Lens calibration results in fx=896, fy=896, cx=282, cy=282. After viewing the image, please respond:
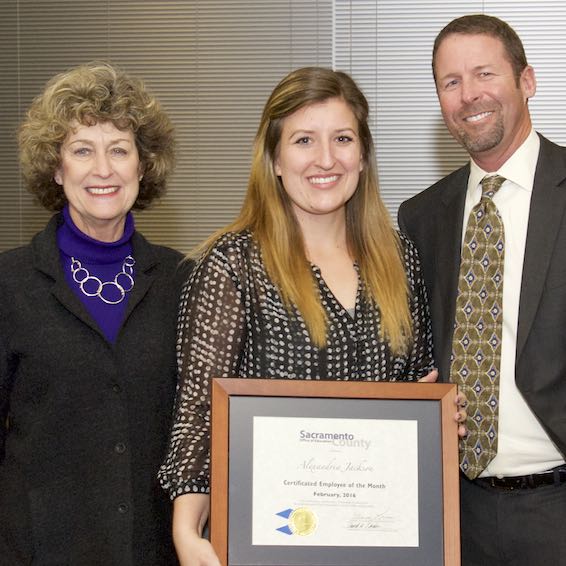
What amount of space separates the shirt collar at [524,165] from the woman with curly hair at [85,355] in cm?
95

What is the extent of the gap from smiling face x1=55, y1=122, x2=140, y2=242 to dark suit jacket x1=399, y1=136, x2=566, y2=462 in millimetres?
846

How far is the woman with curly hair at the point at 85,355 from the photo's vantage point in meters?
2.14

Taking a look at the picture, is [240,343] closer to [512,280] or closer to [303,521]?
[303,521]

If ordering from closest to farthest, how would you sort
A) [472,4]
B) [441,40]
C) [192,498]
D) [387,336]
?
[192,498] → [387,336] → [441,40] → [472,4]

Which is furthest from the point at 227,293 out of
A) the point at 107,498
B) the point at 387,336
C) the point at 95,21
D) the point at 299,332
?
the point at 95,21

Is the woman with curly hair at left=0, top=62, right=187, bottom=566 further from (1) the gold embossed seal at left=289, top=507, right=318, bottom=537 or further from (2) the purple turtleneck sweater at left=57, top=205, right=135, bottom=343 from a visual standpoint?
(1) the gold embossed seal at left=289, top=507, right=318, bottom=537

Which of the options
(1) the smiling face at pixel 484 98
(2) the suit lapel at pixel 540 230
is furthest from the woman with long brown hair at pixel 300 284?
(1) the smiling face at pixel 484 98

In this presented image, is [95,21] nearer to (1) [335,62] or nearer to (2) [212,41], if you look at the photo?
(2) [212,41]

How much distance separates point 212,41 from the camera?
429 centimetres

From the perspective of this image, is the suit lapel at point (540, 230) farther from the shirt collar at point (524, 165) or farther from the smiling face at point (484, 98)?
the smiling face at point (484, 98)

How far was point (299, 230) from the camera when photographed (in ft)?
7.32

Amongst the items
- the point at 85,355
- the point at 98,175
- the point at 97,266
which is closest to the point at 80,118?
the point at 98,175

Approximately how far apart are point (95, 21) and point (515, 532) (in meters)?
3.19

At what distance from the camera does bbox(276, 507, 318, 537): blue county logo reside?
1.87 meters
